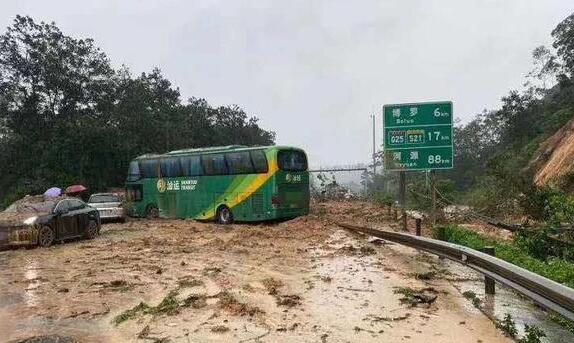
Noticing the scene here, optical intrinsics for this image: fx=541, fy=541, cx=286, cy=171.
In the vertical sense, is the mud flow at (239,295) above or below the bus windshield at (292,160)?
below

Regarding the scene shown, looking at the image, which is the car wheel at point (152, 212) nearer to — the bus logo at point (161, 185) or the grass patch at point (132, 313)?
the bus logo at point (161, 185)

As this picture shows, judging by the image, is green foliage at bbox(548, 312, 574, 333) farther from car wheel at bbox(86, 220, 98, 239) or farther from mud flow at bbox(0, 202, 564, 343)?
car wheel at bbox(86, 220, 98, 239)

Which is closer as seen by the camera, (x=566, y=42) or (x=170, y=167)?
(x=170, y=167)

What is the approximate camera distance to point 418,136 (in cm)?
1655

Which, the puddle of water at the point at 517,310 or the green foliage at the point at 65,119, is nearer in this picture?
the puddle of water at the point at 517,310

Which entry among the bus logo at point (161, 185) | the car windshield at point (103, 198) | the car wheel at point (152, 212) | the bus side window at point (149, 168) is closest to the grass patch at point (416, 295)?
the bus logo at point (161, 185)

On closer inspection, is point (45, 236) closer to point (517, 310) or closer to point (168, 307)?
point (168, 307)

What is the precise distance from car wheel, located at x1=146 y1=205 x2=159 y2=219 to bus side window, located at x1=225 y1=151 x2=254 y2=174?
256 inches

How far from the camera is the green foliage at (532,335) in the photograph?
18.6ft

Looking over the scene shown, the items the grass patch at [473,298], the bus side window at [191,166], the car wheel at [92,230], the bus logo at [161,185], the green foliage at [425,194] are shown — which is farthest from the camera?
the bus logo at [161,185]

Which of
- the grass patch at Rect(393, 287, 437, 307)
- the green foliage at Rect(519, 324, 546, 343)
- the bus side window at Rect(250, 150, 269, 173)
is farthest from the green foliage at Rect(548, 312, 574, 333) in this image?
the bus side window at Rect(250, 150, 269, 173)

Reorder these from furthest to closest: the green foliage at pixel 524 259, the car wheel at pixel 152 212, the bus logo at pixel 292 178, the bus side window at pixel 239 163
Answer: the car wheel at pixel 152 212, the bus side window at pixel 239 163, the bus logo at pixel 292 178, the green foliage at pixel 524 259

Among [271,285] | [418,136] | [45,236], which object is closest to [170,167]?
[45,236]

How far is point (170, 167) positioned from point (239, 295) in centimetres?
1915
